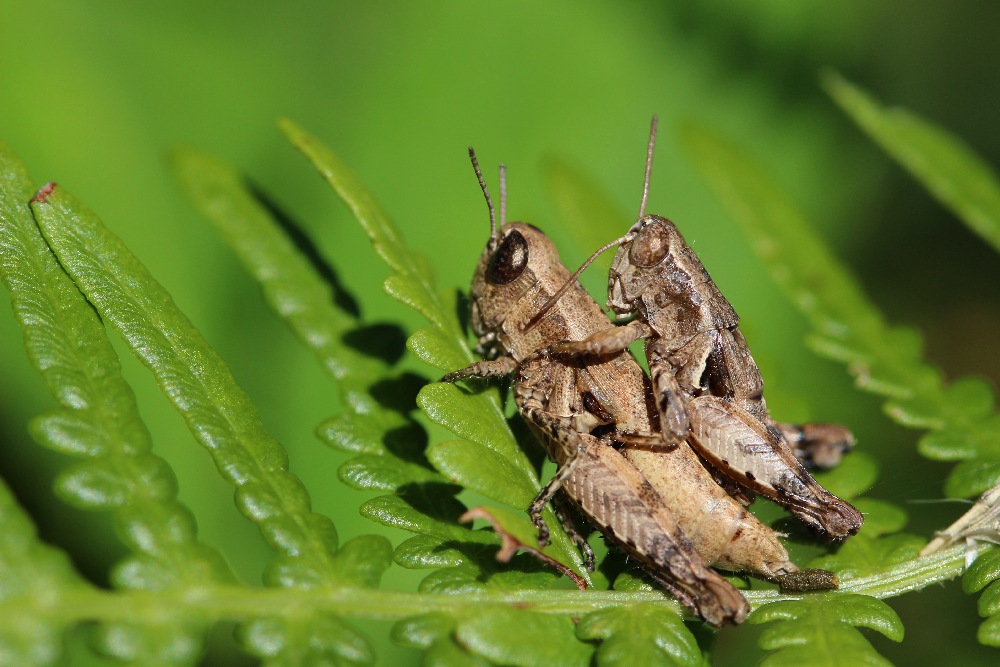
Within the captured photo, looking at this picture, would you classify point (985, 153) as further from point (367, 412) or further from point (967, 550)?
point (367, 412)

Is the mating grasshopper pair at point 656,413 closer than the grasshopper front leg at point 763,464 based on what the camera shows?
Yes

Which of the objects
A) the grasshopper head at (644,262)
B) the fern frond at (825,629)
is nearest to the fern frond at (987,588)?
the fern frond at (825,629)

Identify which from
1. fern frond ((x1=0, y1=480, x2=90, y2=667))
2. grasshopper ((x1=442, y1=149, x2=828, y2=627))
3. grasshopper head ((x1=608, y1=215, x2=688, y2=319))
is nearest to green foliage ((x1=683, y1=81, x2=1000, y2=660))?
grasshopper ((x1=442, y1=149, x2=828, y2=627))

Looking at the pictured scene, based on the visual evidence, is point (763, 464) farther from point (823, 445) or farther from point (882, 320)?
point (882, 320)

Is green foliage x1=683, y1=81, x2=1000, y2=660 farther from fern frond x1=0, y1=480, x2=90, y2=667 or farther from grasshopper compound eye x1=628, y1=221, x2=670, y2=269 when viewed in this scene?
fern frond x1=0, y1=480, x2=90, y2=667

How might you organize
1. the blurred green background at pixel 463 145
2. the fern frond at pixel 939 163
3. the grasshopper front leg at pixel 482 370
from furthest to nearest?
the blurred green background at pixel 463 145 < the fern frond at pixel 939 163 < the grasshopper front leg at pixel 482 370

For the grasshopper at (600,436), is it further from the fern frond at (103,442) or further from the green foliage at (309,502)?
the fern frond at (103,442)
